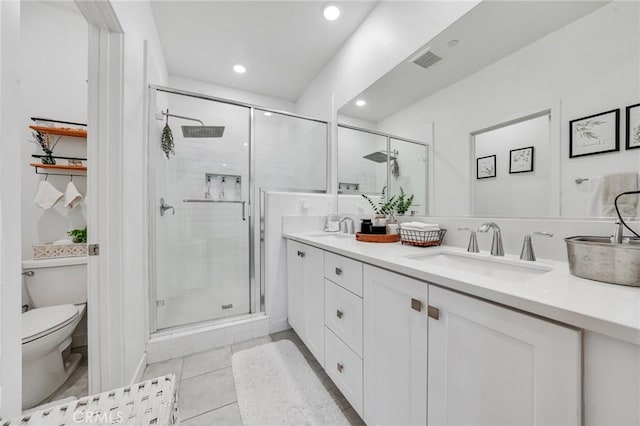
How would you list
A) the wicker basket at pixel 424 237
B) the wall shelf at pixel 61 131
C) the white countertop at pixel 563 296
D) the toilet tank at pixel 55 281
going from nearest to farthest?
the white countertop at pixel 563 296 → the wicker basket at pixel 424 237 → the toilet tank at pixel 55 281 → the wall shelf at pixel 61 131

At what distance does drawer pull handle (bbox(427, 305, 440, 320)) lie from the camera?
0.69m

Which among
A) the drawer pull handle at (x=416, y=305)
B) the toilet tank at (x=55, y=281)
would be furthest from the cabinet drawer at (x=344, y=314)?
the toilet tank at (x=55, y=281)

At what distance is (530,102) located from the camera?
0.97m

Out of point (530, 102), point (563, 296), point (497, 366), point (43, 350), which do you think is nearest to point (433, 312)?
point (497, 366)

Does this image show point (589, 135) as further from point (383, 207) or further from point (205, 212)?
point (205, 212)

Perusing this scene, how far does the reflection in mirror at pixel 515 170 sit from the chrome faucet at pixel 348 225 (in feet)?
3.24

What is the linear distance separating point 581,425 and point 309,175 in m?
2.16

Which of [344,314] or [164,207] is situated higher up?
[164,207]

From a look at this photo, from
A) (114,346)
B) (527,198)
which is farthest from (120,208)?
(527,198)

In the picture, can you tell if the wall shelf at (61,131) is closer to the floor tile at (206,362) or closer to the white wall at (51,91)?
the white wall at (51,91)

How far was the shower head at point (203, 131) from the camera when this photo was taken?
2.05m

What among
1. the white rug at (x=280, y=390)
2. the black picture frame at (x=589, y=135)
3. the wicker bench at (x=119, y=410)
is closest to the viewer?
the wicker bench at (x=119, y=410)

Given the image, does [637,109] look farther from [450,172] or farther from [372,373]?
[372,373]

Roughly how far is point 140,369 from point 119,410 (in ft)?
3.65
